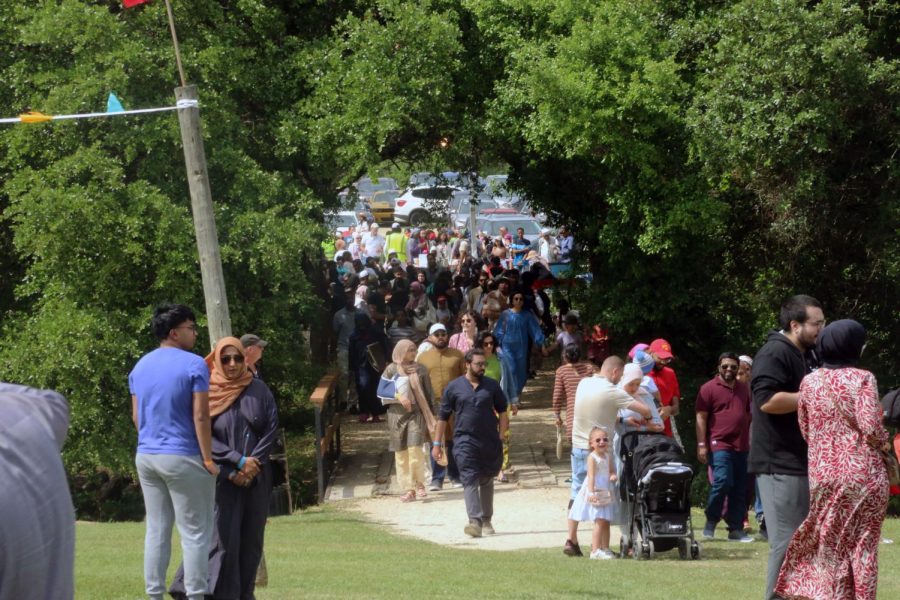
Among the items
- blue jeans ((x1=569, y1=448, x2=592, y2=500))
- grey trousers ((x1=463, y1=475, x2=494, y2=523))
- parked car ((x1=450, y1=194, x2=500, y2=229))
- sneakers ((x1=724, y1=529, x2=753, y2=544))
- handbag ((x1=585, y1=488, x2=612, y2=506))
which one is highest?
parked car ((x1=450, y1=194, x2=500, y2=229))

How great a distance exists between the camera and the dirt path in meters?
13.7

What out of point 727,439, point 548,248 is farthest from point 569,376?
point 548,248

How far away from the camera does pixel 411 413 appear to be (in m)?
15.4

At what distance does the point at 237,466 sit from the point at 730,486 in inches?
250

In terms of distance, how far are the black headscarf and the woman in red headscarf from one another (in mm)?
3242

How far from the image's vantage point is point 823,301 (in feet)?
60.5

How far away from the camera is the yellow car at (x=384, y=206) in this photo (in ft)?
189

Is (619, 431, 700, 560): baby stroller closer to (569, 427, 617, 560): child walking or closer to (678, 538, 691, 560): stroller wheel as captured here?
(678, 538, 691, 560): stroller wheel

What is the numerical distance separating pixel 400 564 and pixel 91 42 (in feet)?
27.6

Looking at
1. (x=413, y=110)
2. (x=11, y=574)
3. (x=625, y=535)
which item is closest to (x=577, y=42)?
(x=413, y=110)

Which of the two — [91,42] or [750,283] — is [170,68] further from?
[750,283]

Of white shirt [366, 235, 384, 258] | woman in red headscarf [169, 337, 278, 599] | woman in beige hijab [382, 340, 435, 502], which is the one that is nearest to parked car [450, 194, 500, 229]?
white shirt [366, 235, 384, 258]

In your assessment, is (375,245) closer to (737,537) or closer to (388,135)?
(388,135)

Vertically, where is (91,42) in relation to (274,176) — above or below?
above
